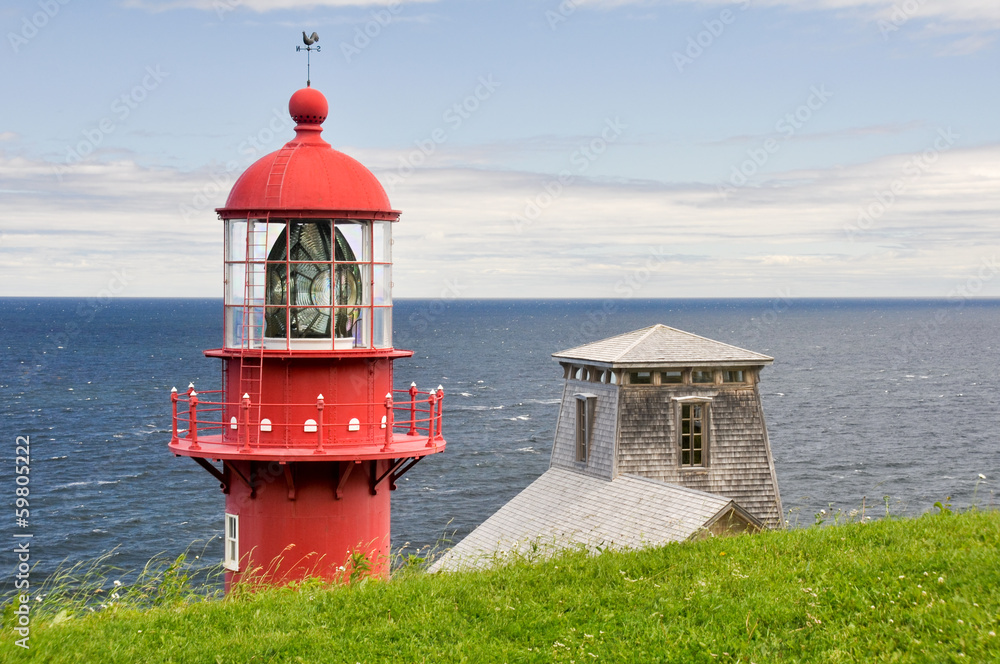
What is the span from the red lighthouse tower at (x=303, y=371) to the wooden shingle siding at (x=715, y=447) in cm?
1031

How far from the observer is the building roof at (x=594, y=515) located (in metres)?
17.8

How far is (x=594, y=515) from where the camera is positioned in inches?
789

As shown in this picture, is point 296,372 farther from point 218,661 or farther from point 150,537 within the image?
point 150,537

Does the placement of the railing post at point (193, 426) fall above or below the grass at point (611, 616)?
above

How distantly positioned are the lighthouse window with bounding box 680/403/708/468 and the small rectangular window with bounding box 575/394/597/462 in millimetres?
1914

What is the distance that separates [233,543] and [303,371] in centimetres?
228

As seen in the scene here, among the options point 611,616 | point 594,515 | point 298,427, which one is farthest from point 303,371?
point 594,515

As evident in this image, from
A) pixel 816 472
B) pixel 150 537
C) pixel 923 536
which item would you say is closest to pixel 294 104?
pixel 923 536

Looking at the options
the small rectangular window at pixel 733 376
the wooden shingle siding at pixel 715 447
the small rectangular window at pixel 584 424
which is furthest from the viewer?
the small rectangular window at pixel 584 424

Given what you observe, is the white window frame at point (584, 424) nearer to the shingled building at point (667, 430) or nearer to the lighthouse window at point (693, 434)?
the shingled building at point (667, 430)

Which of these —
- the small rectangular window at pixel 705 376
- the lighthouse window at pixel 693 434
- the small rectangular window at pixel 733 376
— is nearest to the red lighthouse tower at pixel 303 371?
the lighthouse window at pixel 693 434

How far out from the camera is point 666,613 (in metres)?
8.74

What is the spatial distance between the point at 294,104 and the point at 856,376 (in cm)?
9080

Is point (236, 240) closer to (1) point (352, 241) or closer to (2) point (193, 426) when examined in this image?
(1) point (352, 241)
